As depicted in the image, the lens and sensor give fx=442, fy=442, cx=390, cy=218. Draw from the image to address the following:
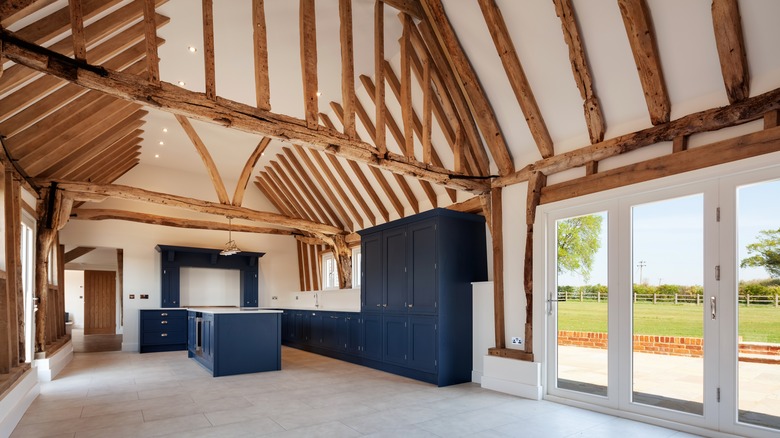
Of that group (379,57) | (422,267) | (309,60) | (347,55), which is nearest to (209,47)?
(309,60)

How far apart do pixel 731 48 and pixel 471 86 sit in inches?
106

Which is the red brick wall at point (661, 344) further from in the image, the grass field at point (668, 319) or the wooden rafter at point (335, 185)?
the wooden rafter at point (335, 185)

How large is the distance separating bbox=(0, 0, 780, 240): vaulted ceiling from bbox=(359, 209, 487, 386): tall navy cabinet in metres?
0.78

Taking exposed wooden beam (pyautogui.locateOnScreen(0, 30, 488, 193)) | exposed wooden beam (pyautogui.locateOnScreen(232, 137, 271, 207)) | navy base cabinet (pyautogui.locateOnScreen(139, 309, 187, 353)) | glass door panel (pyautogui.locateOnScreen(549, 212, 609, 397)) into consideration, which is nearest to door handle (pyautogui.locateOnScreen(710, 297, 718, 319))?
glass door panel (pyautogui.locateOnScreen(549, 212, 609, 397))

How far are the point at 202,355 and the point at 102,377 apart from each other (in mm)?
1509

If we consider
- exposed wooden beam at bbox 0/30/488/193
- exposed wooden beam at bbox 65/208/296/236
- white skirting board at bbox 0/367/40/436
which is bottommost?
white skirting board at bbox 0/367/40/436

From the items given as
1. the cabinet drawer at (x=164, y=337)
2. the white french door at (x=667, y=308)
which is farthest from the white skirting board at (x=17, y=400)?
the white french door at (x=667, y=308)

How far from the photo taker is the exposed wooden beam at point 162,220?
390 inches

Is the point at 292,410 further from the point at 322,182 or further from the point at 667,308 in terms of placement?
the point at 322,182

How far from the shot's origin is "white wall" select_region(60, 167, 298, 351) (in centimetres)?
1027

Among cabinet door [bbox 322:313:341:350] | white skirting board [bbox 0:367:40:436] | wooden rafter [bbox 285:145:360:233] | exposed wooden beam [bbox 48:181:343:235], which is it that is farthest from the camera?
wooden rafter [bbox 285:145:360:233]

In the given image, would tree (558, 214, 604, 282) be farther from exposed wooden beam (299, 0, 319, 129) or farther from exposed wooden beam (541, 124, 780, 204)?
exposed wooden beam (299, 0, 319, 129)

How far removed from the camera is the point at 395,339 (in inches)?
268

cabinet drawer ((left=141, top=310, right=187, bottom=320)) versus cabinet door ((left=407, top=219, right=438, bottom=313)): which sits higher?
cabinet door ((left=407, top=219, right=438, bottom=313))
